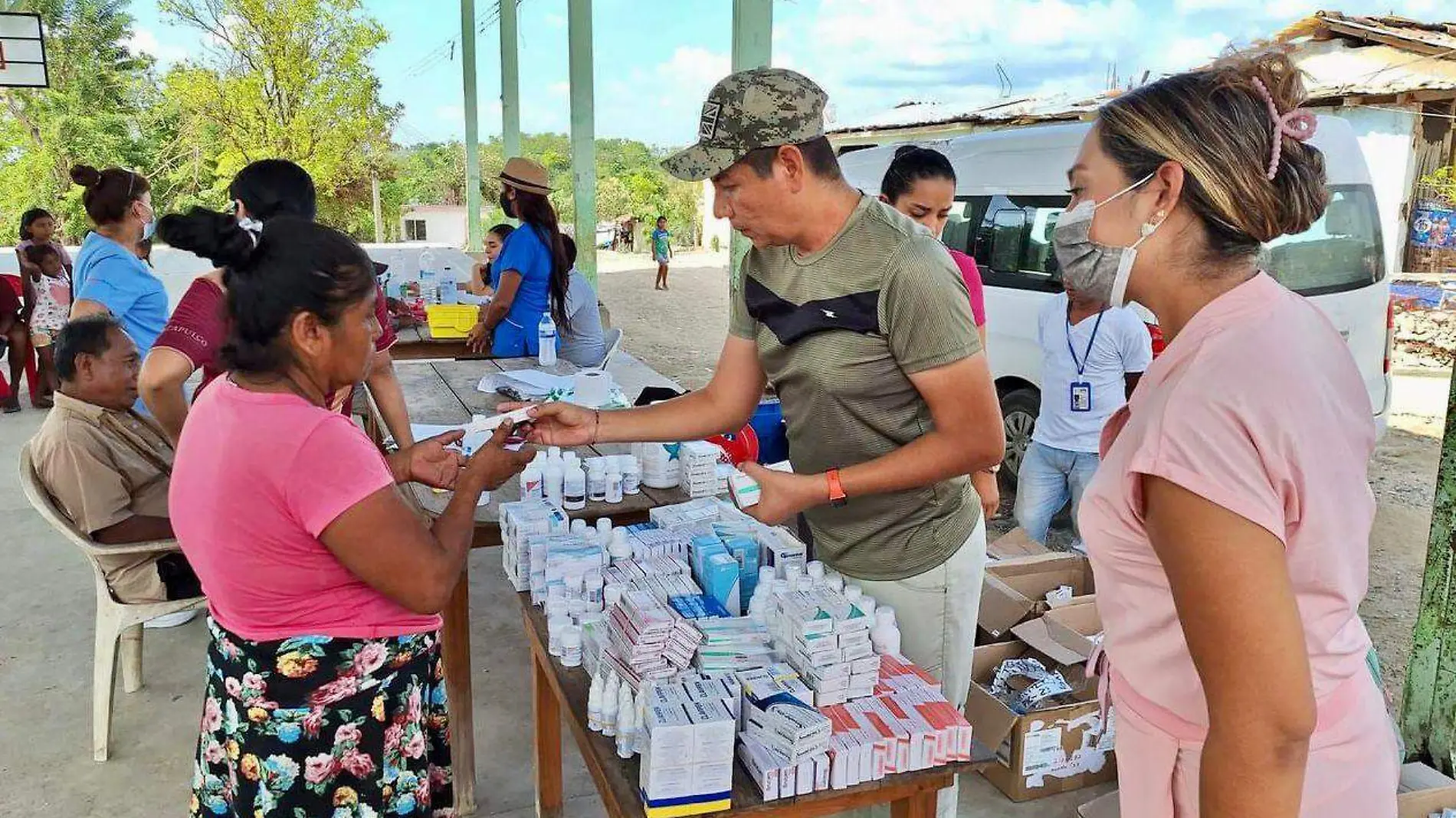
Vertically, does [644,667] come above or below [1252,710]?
below

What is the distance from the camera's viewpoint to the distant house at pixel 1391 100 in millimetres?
9758

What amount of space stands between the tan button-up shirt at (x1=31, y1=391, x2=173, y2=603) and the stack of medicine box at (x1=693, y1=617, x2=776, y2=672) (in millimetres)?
2256

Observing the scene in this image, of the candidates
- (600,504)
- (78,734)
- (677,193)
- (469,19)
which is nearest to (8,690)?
(78,734)

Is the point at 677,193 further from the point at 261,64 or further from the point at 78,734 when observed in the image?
the point at 78,734

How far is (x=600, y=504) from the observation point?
2.75 metres

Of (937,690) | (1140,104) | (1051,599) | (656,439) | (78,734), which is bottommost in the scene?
(78,734)

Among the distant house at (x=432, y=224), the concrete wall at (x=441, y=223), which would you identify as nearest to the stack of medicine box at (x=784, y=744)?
the concrete wall at (x=441, y=223)

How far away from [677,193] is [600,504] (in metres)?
32.2

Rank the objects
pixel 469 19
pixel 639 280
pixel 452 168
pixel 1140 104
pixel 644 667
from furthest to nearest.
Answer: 1. pixel 452 168
2. pixel 639 280
3. pixel 469 19
4. pixel 644 667
5. pixel 1140 104

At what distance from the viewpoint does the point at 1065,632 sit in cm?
337

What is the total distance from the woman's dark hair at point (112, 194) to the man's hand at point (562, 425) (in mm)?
2839

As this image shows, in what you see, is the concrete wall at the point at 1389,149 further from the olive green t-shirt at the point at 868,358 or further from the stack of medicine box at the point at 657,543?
the stack of medicine box at the point at 657,543

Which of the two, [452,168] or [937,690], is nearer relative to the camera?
[937,690]

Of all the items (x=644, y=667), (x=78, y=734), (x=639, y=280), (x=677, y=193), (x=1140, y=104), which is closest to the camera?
(x=1140, y=104)
